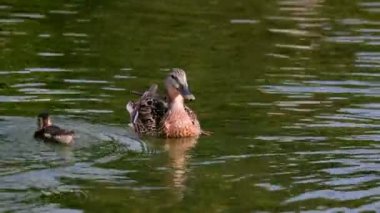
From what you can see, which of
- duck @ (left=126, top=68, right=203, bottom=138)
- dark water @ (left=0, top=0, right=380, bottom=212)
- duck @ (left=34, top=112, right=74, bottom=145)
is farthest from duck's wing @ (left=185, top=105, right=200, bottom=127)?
duck @ (left=34, top=112, right=74, bottom=145)

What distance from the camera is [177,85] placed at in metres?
16.4

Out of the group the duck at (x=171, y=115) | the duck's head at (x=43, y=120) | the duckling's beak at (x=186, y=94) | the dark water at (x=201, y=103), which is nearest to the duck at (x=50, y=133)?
the duck's head at (x=43, y=120)

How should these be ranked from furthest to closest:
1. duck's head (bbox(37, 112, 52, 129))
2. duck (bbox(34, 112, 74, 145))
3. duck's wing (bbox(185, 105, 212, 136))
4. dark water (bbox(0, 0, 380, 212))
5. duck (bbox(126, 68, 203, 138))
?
1. duck (bbox(126, 68, 203, 138))
2. duck's wing (bbox(185, 105, 212, 136))
3. duck's head (bbox(37, 112, 52, 129))
4. duck (bbox(34, 112, 74, 145))
5. dark water (bbox(0, 0, 380, 212))

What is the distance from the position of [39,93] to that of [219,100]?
2369mm

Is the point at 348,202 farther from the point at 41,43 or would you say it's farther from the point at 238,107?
the point at 41,43

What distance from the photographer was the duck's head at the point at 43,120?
1517 cm

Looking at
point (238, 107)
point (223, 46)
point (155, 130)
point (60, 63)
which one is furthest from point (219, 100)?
point (223, 46)

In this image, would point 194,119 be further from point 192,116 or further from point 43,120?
point 43,120

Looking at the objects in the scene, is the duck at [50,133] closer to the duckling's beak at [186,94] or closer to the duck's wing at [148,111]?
the duck's wing at [148,111]

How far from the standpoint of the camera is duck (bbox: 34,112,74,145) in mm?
14781

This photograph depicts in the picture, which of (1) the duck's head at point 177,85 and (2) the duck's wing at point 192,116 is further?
(1) the duck's head at point 177,85

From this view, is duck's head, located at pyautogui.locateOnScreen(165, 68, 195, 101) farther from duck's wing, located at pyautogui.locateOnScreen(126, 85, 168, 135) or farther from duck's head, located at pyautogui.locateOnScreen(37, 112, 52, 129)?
duck's head, located at pyautogui.locateOnScreen(37, 112, 52, 129)

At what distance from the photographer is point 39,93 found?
1777 cm

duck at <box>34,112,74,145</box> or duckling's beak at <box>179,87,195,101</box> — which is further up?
duckling's beak at <box>179,87,195,101</box>
